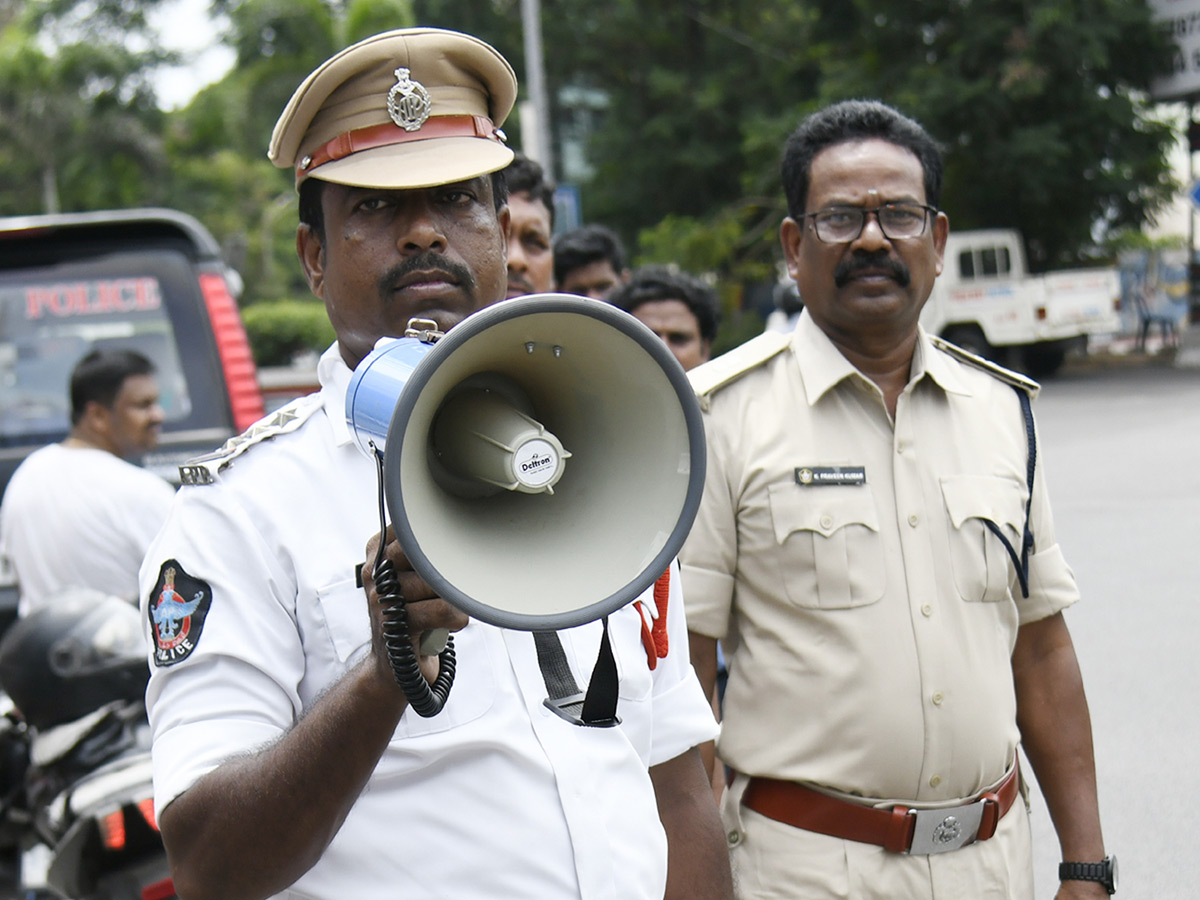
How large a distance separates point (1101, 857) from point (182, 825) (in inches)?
72.0

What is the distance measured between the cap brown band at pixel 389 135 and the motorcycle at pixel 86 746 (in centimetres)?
206

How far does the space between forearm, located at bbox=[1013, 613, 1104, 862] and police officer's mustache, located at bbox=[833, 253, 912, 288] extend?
0.75m

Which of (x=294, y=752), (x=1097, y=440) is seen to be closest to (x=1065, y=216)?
(x=1097, y=440)

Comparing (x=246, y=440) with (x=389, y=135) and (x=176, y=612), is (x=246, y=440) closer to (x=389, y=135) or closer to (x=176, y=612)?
(x=176, y=612)

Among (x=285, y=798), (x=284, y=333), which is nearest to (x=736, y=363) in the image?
(x=285, y=798)

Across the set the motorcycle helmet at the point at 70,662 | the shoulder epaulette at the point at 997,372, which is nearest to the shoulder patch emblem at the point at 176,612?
the shoulder epaulette at the point at 997,372

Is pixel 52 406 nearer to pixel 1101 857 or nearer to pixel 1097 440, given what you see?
pixel 1101 857

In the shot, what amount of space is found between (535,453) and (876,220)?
142 cm

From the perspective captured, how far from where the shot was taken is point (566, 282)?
4.84 m

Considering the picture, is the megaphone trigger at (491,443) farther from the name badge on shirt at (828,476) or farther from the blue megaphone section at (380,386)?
the name badge on shirt at (828,476)

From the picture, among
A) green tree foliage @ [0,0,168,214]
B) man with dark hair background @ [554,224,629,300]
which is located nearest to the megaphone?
man with dark hair background @ [554,224,629,300]

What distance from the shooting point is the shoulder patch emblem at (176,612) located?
1.46m

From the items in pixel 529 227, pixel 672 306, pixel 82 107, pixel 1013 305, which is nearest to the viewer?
pixel 529 227

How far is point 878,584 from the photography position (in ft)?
7.86
